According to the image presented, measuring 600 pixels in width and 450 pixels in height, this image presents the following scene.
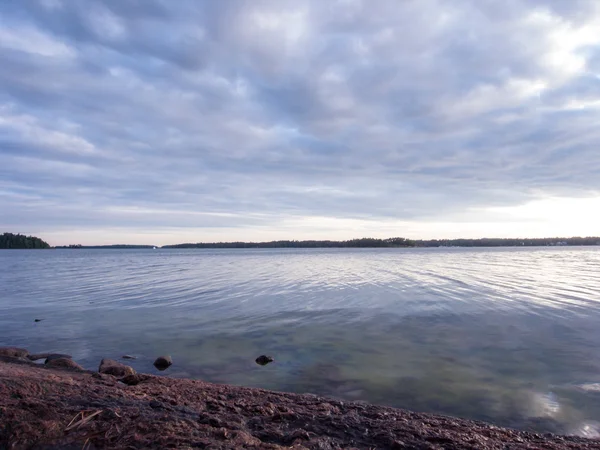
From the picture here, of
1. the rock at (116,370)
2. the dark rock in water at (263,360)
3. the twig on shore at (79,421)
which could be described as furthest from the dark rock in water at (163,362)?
the twig on shore at (79,421)

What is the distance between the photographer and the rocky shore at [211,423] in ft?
16.5

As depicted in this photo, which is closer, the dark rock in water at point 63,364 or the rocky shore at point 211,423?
the rocky shore at point 211,423

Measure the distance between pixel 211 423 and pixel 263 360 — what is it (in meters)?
5.02

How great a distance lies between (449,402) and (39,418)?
6673mm

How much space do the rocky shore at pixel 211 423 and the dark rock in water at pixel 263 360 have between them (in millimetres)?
2761

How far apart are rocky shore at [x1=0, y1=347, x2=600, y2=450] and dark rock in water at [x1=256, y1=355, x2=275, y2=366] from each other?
9.06 feet

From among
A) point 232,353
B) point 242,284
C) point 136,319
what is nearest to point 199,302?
point 136,319

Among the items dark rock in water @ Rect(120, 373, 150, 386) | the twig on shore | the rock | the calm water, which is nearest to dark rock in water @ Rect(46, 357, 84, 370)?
the rock

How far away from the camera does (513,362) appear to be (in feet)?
35.1

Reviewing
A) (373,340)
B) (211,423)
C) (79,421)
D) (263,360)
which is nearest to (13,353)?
(263,360)

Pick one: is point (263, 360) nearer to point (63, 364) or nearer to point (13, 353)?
point (63, 364)

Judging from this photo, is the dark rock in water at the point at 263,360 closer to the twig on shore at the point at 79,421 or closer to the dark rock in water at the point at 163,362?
the dark rock in water at the point at 163,362

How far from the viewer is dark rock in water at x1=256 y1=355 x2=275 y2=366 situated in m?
10.6

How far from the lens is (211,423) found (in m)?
5.75
